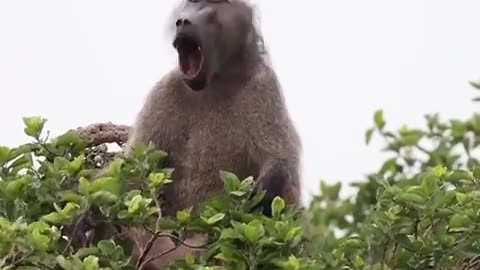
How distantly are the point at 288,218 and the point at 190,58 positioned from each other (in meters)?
1.73

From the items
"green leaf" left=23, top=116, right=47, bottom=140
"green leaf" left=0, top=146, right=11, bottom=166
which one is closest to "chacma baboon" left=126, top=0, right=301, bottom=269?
"green leaf" left=23, top=116, right=47, bottom=140

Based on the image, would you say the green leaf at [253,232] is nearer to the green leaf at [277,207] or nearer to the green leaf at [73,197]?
the green leaf at [277,207]

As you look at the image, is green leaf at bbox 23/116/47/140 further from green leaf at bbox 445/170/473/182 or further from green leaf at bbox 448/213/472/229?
green leaf at bbox 448/213/472/229

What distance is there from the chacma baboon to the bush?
1385 millimetres

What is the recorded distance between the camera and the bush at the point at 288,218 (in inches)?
97.9

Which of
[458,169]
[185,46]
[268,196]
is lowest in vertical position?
[268,196]

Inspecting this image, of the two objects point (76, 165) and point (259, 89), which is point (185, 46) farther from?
point (76, 165)

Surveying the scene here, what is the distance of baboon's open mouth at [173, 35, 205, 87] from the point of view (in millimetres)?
4391

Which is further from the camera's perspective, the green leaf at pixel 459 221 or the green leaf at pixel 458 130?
the green leaf at pixel 458 130

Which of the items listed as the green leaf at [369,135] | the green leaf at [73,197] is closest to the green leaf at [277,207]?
the green leaf at [369,135]

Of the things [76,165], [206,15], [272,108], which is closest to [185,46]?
[206,15]

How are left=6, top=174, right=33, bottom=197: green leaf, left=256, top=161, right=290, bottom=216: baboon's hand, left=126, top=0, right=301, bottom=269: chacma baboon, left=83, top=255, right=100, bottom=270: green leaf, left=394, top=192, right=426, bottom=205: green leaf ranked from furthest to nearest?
left=126, top=0, right=301, bottom=269: chacma baboon
left=256, top=161, right=290, bottom=216: baboon's hand
left=6, top=174, right=33, bottom=197: green leaf
left=83, top=255, right=100, bottom=270: green leaf
left=394, top=192, right=426, bottom=205: green leaf

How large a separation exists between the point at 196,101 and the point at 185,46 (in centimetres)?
42

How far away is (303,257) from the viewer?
8.84 feet
